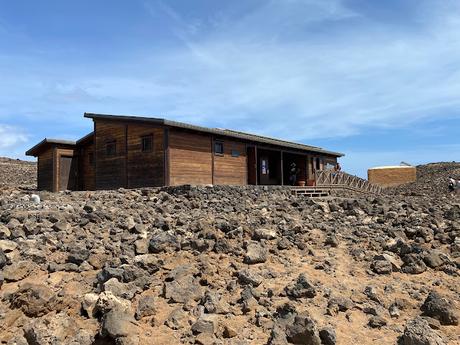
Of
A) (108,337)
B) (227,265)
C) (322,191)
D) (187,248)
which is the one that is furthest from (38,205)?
(322,191)

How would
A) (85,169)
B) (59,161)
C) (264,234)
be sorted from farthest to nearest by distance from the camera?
1. (85,169)
2. (59,161)
3. (264,234)

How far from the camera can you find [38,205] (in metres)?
12.5

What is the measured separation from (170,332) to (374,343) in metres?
3.11

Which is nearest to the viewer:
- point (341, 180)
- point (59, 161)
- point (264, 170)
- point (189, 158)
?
point (189, 158)

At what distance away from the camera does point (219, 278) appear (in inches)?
317

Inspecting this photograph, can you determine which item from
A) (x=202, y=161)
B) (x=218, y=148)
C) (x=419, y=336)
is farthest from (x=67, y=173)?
(x=419, y=336)

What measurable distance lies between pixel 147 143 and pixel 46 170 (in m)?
9.42

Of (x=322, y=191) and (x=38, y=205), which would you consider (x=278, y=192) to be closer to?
(x=322, y=191)

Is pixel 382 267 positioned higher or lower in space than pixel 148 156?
lower

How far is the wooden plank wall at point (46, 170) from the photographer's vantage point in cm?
2498

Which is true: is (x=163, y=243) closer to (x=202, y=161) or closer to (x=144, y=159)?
(x=144, y=159)

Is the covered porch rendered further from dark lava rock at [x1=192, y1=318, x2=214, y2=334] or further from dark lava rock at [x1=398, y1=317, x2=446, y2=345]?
dark lava rock at [x1=192, y1=318, x2=214, y2=334]

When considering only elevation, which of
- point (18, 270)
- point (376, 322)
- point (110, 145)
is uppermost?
point (110, 145)

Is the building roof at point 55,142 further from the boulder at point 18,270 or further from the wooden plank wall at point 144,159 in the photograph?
the boulder at point 18,270
